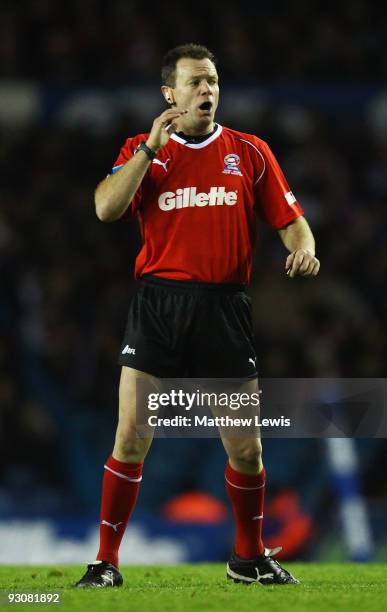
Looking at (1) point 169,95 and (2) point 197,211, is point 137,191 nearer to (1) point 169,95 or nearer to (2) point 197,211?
(2) point 197,211

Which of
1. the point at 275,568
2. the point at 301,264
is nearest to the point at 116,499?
the point at 275,568

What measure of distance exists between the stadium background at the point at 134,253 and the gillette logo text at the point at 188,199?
10.9 ft

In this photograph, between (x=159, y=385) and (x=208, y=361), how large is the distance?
0.24 m

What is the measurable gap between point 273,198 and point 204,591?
1766 mm

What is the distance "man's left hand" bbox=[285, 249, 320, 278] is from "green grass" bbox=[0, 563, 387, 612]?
1.32 meters

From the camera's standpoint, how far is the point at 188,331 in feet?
17.0

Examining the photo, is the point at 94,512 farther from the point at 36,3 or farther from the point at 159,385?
the point at 36,3

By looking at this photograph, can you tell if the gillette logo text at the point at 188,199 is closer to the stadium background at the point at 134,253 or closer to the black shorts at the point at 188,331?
the black shorts at the point at 188,331

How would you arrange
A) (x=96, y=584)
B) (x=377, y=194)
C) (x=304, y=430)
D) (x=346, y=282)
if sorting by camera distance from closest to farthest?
(x=96, y=584) < (x=304, y=430) < (x=346, y=282) < (x=377, y=194)

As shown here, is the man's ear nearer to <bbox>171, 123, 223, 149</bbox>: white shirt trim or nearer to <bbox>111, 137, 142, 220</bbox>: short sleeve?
<bbox>171, 123, 223, 149</bbox>: white shirt trim

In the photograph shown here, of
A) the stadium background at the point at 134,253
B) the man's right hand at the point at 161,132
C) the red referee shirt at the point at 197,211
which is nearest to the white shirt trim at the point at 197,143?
the red referee shirt at the point at 197,211

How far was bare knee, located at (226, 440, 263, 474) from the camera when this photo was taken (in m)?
5.23

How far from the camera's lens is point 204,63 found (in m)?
5.29

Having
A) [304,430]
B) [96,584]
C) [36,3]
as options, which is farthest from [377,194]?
[96,584]
